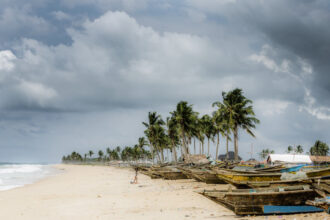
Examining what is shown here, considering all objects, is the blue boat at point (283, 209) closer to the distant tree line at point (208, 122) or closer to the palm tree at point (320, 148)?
the distant tree line at point (208, 122)

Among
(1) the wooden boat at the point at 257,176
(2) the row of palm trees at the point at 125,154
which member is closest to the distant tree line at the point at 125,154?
(2) the row of palm trees at the point at 125,154

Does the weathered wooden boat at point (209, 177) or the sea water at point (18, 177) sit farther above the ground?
the weathered wooden boat at point (209, 177)

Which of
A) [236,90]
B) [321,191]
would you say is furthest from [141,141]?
[321,191]

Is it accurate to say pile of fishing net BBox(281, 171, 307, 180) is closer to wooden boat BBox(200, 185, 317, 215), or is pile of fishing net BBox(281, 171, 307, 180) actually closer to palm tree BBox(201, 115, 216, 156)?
wooden boat BBox(200, 185, 317, 215)

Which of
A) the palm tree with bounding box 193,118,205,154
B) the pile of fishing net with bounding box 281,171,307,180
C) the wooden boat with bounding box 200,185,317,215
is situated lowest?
the wooden boat with bounding box 200,185,317,215

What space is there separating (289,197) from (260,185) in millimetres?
2069

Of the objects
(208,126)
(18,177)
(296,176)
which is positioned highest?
(208,126)

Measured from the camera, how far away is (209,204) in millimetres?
11977

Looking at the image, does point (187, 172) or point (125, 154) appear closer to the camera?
point (187, 172)

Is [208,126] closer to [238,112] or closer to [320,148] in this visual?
[238,112]

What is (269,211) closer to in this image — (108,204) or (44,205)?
(108,204)

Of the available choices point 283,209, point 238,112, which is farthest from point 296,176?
→ point 238,112

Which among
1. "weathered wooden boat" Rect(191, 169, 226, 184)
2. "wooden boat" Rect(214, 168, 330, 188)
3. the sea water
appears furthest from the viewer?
the sea water

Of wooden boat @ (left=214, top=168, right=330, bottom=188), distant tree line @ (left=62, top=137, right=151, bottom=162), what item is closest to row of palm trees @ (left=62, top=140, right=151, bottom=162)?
distant tree line @ (left=62, top=137, right=151, bottom=162)
